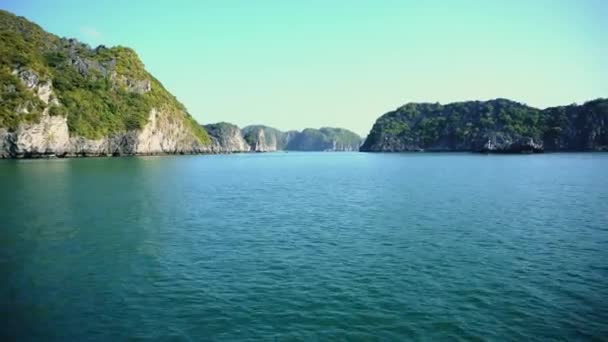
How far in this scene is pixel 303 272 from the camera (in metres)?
21.2

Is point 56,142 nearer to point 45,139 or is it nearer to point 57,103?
point 45,139

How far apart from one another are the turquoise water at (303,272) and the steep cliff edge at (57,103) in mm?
107487

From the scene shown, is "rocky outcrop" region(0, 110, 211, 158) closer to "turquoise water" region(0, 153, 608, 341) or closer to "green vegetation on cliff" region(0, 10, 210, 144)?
"green vegetation on cliff" region(0, 10, 210, 144)

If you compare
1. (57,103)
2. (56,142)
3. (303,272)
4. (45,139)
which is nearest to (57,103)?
(57,103)

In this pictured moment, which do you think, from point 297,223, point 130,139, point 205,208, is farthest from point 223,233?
point 130,139

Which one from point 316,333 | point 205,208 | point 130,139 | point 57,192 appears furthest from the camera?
point 130,139

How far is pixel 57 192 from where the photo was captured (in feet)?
172

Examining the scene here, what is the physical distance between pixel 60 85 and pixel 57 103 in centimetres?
2120

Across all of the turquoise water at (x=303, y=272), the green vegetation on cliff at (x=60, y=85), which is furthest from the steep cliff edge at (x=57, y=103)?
the turquoise water at (x=303, y=272)

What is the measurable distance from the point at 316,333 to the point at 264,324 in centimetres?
203

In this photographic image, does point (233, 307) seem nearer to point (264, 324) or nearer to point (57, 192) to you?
point (264, 324)

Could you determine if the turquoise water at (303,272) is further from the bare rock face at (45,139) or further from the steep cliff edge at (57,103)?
the steep cliff edge at (57,103)

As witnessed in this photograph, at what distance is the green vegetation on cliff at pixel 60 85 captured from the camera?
131m

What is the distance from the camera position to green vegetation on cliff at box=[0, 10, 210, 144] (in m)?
131
